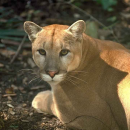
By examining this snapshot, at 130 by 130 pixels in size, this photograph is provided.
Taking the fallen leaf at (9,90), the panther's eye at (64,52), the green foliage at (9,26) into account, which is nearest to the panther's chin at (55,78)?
the panther's eye at (64,52)

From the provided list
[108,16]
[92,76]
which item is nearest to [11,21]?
Answer: [108,16]

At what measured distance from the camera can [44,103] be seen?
5477 millimetres

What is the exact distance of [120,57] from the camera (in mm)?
4914

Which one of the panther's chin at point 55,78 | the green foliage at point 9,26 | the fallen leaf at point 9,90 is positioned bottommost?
the fallen leaf at point 9,90

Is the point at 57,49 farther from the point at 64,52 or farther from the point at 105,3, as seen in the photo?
the point at 105,3

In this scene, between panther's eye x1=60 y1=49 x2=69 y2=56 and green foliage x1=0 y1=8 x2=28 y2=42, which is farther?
green foliage x1=0 y1=8 x2=28 y2=42

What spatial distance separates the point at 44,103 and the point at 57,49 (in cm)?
127

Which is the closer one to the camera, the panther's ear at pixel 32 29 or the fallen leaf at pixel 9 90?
the panther's ear at pixel 32 29

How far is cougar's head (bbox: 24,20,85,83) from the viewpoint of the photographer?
4543mm

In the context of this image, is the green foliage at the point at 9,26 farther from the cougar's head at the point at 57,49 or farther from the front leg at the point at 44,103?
the cougar's head at the point at 57,49

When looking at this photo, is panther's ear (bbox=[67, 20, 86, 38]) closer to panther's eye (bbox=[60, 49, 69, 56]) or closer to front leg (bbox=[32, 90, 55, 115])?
panther's eye (bbox=[60, 49, 69, 56])

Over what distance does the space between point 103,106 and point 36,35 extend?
1.44 metres

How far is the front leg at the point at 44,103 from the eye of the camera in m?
5.31

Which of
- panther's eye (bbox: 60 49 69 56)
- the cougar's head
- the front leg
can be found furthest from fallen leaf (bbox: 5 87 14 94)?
panther's eye (bbox: 60 49 69 56)
